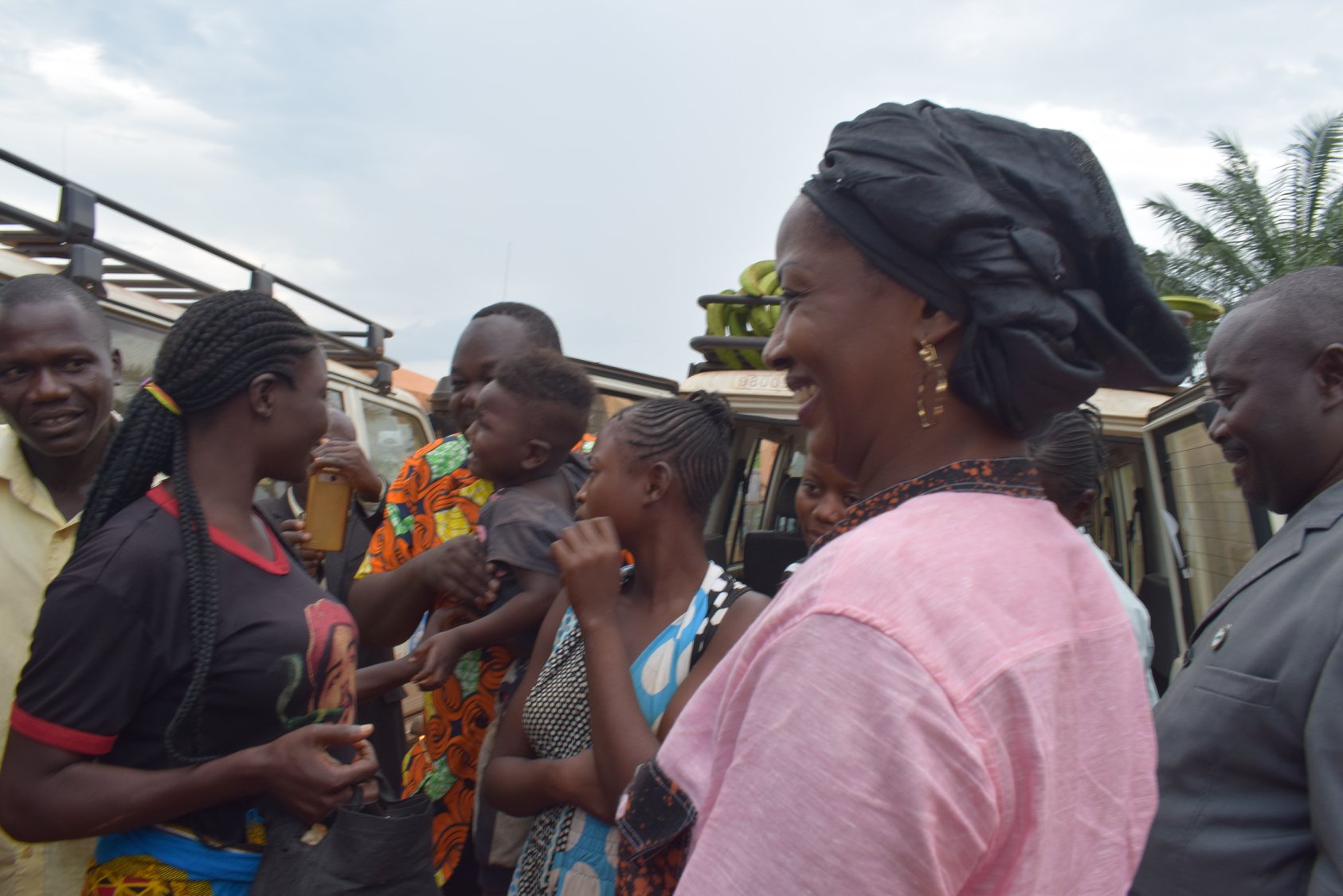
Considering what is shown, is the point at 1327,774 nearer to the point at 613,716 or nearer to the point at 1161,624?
the point at 613,716

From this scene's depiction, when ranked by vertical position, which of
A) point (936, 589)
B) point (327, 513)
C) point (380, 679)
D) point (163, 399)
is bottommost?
point (380, 679)

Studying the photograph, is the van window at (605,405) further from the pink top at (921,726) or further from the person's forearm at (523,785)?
the pink top at (921,726)

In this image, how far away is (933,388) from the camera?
3.50ft

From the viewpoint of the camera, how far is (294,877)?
1.68m

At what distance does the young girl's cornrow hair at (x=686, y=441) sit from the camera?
230 centimetres

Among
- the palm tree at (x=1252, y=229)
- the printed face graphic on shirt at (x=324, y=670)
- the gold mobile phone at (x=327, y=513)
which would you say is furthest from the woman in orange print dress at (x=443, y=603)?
the palm tree at (x=1252, y=229)

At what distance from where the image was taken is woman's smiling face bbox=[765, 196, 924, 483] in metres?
1.06

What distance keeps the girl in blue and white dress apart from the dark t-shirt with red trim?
445 mm

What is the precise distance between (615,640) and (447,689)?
0.88 m

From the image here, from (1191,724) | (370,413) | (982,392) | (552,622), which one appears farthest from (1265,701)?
(370,413)

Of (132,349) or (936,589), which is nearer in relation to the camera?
(936,589)

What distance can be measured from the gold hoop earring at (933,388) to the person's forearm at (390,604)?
175 centimetres

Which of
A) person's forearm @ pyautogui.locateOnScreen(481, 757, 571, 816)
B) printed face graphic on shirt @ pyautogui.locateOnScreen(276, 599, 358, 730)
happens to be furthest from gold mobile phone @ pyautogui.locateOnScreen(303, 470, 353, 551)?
person's forearm @ pyautogui.locateOnScreen(481, 757, 571, 816)

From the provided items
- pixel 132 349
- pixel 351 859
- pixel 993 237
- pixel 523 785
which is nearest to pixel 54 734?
pixel 351 859
